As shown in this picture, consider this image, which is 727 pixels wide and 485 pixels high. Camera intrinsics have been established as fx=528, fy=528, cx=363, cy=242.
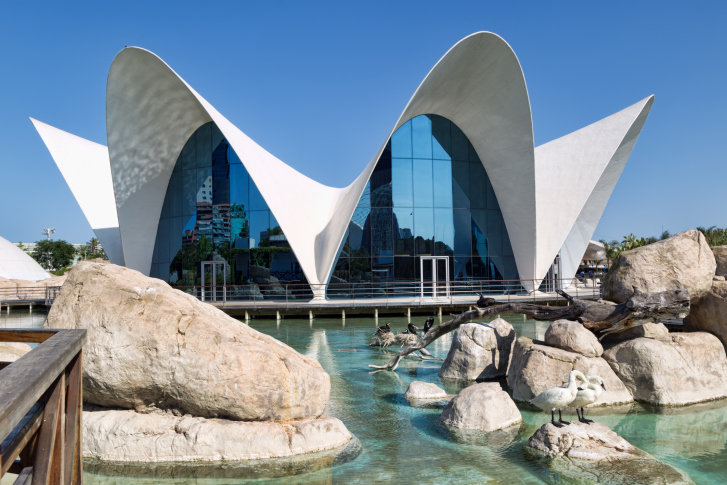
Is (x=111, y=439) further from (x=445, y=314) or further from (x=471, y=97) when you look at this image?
(x=471, y=97)

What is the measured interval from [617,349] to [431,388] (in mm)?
2925

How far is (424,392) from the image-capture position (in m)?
8.32

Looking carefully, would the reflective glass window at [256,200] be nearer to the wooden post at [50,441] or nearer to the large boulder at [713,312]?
the large boulder at [713,312]

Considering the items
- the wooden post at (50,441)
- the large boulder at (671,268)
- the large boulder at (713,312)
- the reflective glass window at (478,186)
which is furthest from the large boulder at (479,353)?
the reflective glass window at (478,186)

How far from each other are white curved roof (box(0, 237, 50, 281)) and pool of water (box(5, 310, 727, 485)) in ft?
126

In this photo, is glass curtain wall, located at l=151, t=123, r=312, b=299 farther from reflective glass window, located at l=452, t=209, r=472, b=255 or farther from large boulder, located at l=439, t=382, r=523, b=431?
large boulder, located at l=439, t=382, r=523, b=431

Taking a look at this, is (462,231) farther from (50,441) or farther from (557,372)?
(50,441)

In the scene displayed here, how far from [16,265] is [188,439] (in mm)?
42561

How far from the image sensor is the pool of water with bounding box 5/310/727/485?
5.19m

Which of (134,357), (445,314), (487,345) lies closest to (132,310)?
(134,357)

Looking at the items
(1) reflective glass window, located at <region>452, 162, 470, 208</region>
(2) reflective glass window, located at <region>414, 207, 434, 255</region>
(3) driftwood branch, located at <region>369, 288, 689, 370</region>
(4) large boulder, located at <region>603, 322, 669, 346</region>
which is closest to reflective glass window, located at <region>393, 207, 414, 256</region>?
(2) reflective glass window, located at <region>414, 207, 434, 255</region>

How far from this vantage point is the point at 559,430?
→ 18.9 feet

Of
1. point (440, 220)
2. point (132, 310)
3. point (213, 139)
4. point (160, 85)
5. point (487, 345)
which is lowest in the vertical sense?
point (487, 345)

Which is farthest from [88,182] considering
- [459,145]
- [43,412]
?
[43,412]
